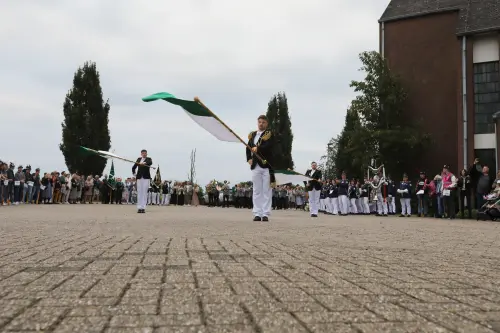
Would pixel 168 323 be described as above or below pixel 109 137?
below

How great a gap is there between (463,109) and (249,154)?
2341 cm

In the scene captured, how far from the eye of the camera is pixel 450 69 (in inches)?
1254

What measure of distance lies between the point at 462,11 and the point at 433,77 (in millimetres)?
4787

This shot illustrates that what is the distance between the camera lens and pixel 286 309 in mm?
2189

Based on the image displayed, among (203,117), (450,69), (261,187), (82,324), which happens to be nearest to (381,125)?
(450,69)

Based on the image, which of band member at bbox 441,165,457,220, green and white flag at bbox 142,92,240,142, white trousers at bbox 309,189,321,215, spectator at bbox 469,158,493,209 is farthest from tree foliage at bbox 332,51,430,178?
green and white flag at bbox 142,92,240,142

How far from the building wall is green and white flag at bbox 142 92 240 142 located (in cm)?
2316

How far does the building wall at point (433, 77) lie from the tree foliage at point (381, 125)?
1250 mm

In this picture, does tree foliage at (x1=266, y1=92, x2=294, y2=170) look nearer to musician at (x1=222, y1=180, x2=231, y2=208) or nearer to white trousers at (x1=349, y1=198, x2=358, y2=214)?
musician at (x1=222, y1=180, x2=231, y2=208)

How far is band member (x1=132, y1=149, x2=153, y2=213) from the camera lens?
16156 millimetres

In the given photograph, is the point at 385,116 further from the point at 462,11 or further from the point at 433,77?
the point at 462,11

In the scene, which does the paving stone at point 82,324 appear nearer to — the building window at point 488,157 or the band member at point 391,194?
the band member at point 391,194

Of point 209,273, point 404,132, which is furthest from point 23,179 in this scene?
point 209,273

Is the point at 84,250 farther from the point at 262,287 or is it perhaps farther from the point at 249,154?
the point at 249,154
